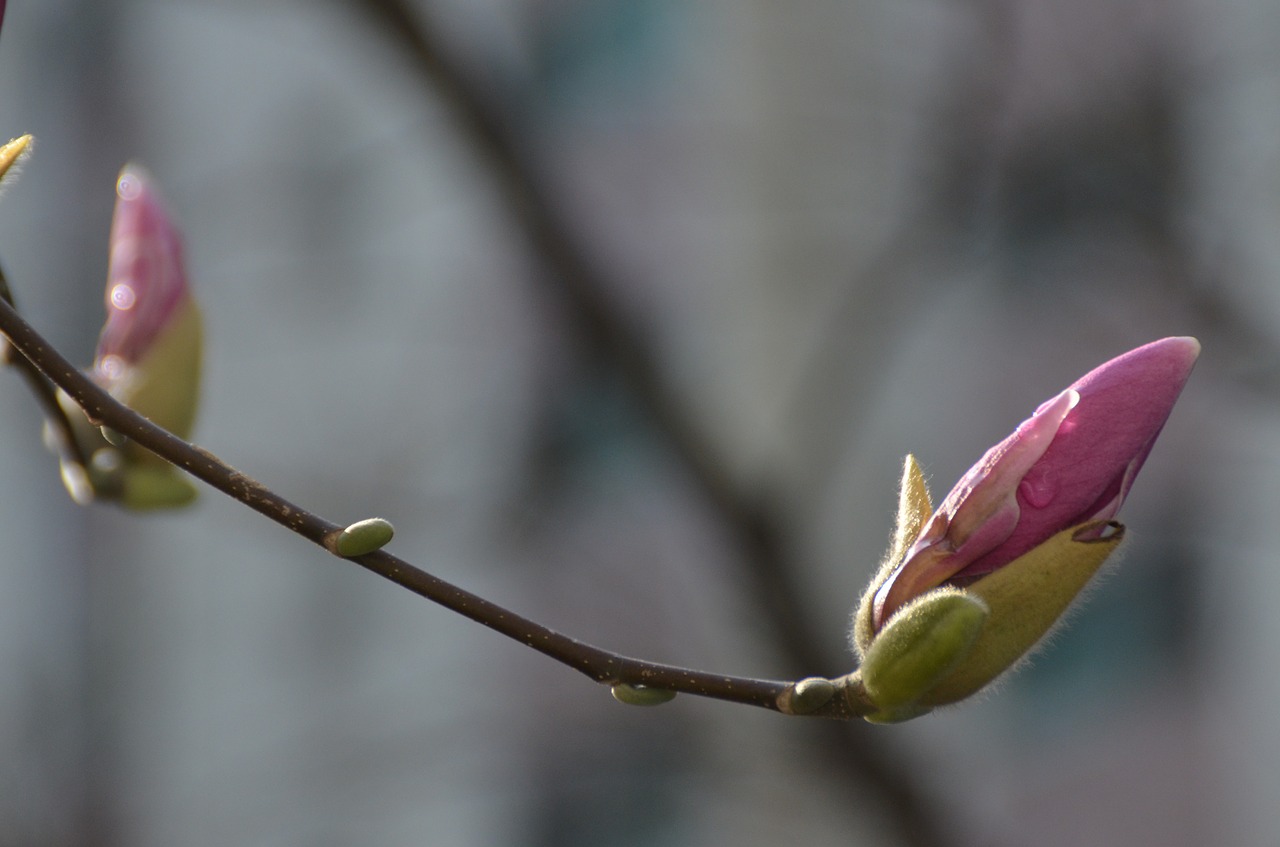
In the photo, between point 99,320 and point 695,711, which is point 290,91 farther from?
point 695,711

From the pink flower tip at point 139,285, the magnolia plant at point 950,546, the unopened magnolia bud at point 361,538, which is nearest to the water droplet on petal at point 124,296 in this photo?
the pink flower tip at point 139,285

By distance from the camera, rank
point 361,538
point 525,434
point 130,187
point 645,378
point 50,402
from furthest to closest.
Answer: point 525,434, point 645,378, point 130,187, point 50,402, point 361,538

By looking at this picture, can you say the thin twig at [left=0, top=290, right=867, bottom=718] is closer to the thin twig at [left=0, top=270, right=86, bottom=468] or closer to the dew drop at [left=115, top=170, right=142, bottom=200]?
the thin twig at [left=0, top=270, right=86, bottom=468]

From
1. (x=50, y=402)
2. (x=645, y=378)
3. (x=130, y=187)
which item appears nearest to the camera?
(x=50, y=402)

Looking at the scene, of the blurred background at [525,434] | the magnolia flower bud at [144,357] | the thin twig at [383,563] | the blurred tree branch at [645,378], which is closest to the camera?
the thin twig at [383,563]

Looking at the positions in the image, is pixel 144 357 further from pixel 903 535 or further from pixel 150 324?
pixel 903 535

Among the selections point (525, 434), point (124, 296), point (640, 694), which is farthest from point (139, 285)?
point (525, 434)

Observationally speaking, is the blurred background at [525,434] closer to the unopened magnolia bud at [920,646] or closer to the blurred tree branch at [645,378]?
the blurred tree branch at [645,378]
